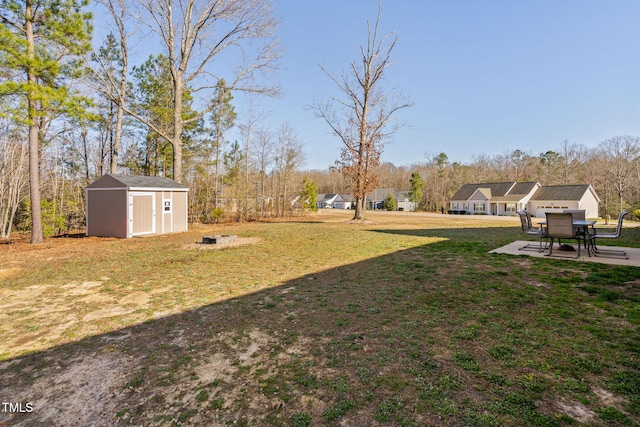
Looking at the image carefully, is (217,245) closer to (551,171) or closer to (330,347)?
(330,347)

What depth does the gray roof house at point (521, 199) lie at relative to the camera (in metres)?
32.8

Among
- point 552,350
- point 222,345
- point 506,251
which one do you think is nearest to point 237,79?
point 506,251

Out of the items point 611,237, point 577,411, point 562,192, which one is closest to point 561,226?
point 611,237

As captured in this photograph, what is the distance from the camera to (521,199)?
120 feet

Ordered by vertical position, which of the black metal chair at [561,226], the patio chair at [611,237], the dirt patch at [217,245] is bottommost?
the dirt patch at [217,245]

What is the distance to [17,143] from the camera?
16656 mm

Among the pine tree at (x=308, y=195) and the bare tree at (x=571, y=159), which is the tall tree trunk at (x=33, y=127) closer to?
the pine tree at (x=308, y=195)

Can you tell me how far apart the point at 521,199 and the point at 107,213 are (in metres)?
41.2

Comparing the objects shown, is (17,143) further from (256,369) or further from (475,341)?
(475,341)

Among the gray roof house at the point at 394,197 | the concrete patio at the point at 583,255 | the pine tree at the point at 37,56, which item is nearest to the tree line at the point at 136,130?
the pine tree at the point at 37,56

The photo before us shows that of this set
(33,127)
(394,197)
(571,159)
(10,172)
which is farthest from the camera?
(394,197)

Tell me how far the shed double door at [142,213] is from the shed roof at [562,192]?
39549mm

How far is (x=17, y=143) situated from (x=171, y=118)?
829 centimetres

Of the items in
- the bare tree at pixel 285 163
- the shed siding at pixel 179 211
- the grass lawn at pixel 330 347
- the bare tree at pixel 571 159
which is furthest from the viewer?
the bare tree at pixel 571 159
